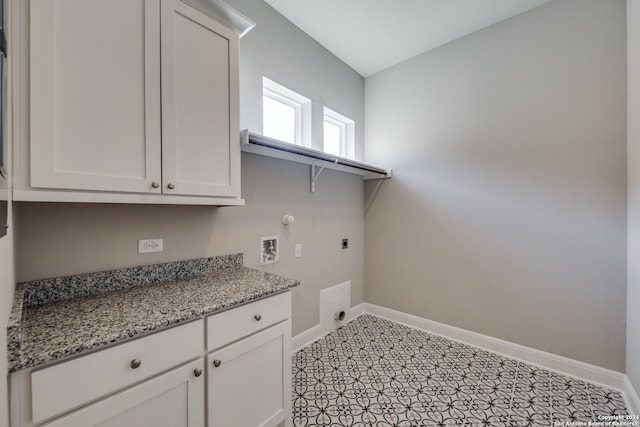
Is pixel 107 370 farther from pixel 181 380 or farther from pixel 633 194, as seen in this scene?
pixel 633 194

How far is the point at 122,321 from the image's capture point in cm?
96

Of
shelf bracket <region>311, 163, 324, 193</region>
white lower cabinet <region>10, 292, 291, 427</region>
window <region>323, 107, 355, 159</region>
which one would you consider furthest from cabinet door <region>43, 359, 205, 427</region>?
window <region>323, 107, 355, 159</region>

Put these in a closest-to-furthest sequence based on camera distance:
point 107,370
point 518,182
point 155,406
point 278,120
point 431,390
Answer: point 107,370 < point 155,406 < point 431,390 < point 518,182 < point 278,120

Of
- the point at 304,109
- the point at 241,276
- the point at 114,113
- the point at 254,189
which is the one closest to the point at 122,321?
the point at 241,276

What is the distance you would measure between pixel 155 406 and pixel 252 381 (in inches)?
17.0

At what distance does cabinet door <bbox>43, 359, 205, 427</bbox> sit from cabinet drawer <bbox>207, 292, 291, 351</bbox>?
0.39 ft

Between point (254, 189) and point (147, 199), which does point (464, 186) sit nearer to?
point (254, 189)

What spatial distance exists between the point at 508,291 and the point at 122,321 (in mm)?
2645

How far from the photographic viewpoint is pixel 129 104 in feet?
3.74

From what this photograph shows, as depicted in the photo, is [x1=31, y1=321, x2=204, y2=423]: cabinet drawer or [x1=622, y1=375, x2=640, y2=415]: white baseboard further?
[x1=622, y1=375, x2=640, y2=415]: white baseboard

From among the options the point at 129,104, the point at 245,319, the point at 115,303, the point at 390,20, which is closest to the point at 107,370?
the point at 115,303

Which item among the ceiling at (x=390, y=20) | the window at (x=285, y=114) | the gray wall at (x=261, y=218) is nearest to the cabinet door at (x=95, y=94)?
the gray wall at (x=261, y=218)

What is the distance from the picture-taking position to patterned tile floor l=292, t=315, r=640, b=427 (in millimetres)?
1565

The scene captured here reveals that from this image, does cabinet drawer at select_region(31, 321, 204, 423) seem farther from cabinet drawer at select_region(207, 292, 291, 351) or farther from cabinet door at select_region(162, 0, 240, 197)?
cabinet door at select_region(162, 0, 240, 197)
